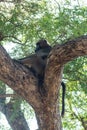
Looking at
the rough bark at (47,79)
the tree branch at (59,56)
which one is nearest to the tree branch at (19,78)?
the rough bark at (47,79)

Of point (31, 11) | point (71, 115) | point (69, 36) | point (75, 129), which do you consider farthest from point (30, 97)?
point (75, 129)

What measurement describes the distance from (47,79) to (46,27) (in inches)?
51.5

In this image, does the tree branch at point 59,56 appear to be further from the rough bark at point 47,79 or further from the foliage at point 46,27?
the foliage at point 46,27

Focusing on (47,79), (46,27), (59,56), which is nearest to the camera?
(59,56)

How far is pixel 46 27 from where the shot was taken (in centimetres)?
479

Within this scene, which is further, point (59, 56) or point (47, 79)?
point (47, 79)

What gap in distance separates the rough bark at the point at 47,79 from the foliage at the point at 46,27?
90 cm

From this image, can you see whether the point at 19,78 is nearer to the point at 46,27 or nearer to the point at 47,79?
the point at 47,79

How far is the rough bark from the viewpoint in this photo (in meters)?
3.28

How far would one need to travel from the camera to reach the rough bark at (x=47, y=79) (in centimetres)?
328

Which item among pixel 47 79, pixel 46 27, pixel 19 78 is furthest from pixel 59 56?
pixel 46 27

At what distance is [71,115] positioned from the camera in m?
5.84

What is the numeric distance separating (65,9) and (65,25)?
231 mm

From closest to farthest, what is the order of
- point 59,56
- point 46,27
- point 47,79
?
point 59,56
point 47,79
point 46,27
